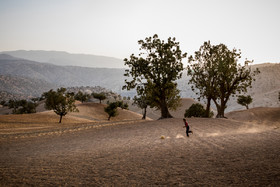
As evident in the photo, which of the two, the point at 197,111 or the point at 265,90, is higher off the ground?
the point at 265,90

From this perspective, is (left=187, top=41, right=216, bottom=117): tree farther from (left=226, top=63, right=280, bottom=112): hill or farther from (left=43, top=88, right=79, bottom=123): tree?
(left=226, top=63, right=280, bottom=112): hill

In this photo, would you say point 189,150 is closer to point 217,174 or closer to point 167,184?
point 217,174

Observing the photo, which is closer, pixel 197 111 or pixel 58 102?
pixel 58 102

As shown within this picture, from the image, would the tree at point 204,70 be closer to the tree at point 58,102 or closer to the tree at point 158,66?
the tree at point 158,66

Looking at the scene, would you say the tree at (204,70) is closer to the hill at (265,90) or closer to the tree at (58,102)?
the tree at (58,102)

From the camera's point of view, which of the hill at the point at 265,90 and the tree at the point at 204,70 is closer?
the tree at the point at 204,70

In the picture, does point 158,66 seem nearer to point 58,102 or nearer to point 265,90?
point 58,102

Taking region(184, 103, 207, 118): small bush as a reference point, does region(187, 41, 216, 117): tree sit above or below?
above

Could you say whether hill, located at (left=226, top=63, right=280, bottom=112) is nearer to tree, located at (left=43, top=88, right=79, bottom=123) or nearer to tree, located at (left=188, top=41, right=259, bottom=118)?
tree, located at (left=188, top=41, right=259, bottom=118)

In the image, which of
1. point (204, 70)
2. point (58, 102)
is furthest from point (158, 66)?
point (58, 102)

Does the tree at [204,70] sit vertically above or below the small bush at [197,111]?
above

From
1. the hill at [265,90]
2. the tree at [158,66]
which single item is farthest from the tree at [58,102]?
the hill at [265,90]

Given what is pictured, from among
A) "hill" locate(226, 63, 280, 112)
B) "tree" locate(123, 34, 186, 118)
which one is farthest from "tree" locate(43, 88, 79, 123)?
"hill" locate(226, 63, 280, 112)

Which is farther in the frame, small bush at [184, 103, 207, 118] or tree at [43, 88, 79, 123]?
small bush at [184, 103, 207, 118]
